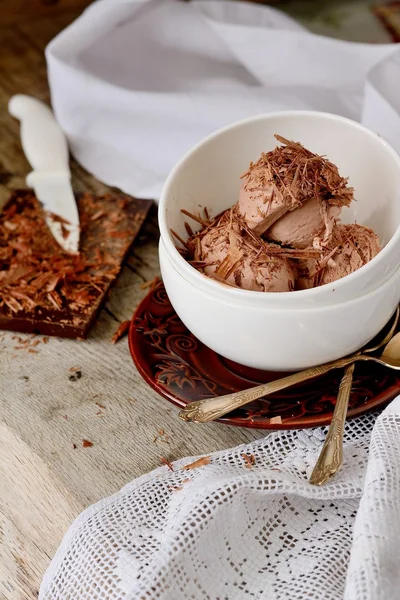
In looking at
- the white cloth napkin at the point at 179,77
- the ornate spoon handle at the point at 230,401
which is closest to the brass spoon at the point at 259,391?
the ornate spoon handle at the point at 230,401

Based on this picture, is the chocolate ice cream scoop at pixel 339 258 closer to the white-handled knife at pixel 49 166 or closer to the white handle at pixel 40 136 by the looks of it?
the white-handled knife at pixel 49 166

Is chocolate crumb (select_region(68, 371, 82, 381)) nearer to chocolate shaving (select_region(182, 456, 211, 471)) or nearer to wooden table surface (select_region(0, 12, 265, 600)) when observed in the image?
wooden table surface (select_region(0, 12, 265, 600))

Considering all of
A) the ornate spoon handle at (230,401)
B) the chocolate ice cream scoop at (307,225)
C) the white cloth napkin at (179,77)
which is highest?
the chocolate ice cream scoop at (307,225)

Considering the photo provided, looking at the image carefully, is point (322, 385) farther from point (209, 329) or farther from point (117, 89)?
point (117, 89)

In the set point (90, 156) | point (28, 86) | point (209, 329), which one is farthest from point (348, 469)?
point (28, 86)

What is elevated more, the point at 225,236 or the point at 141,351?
the point at 225,236

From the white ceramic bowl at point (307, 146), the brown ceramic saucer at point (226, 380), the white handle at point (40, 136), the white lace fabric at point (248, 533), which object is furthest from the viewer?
the white handle at point (40, 136)


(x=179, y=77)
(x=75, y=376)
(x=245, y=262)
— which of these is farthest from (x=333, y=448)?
(x=179, y=77)

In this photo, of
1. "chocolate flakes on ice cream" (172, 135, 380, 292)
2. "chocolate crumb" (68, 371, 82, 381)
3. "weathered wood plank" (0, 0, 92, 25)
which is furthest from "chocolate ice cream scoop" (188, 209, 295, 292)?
"weathered wood plank" (0, 0, 92, 25)

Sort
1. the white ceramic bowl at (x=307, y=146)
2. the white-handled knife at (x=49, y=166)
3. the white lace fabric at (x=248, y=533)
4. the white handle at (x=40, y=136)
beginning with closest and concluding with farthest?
1. the white lace fabric at (x=248, y=533)
2. the white ceramic bowl at (x=307, y=146)
3. the white-handled knife at (x=49, y=166)
4. the white handle at (x=40, y=136)
